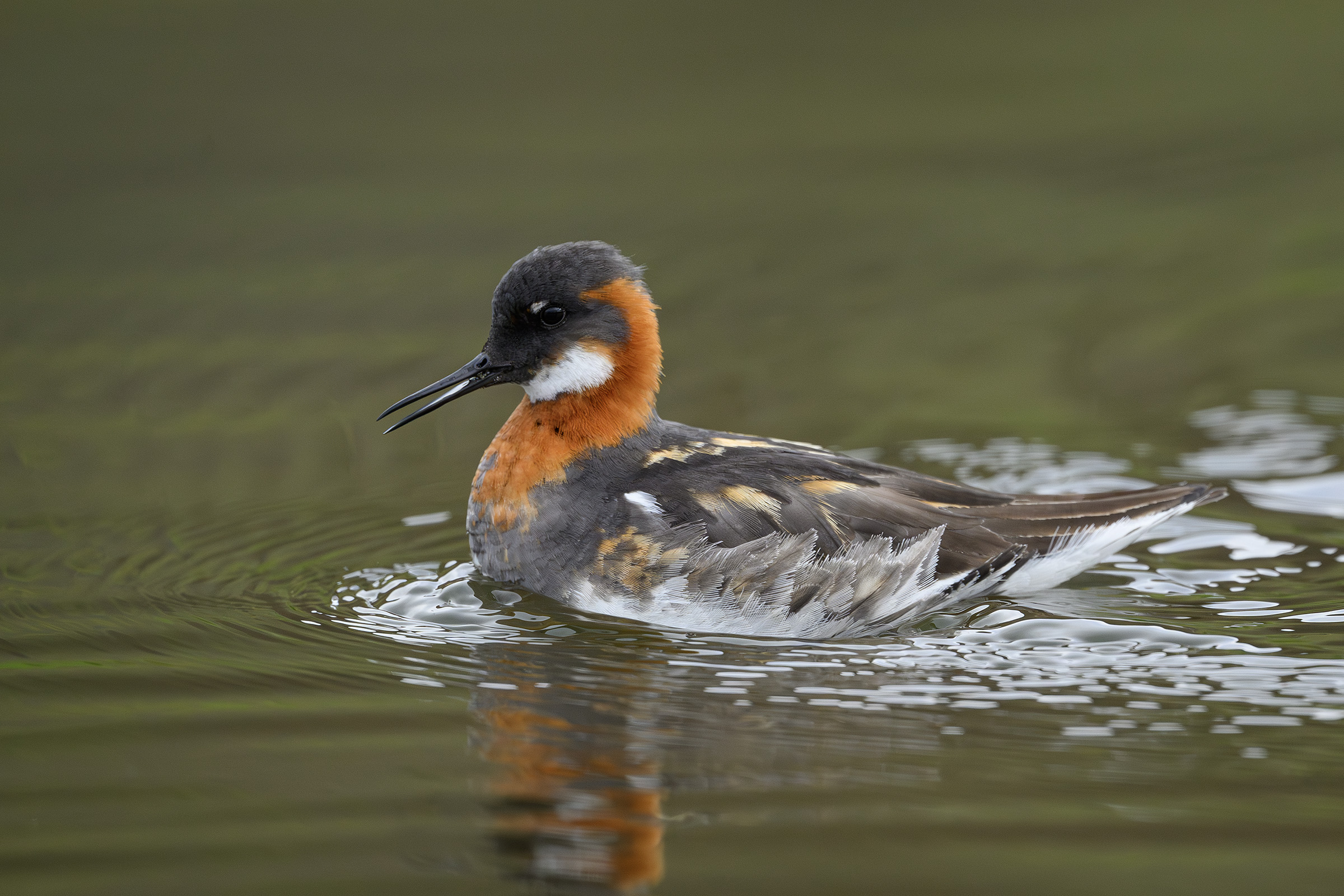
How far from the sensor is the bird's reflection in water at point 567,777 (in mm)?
4012

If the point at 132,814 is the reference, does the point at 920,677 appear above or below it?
above

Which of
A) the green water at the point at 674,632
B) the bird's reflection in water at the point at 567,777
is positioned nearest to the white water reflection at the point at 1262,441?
the green water at the point at 674,632

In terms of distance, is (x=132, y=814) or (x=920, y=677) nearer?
(x=132, y=814)

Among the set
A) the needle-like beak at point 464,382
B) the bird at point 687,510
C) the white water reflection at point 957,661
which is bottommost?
the white water reflection at point 957,661

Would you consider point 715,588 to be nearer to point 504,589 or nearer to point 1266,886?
point 504,589

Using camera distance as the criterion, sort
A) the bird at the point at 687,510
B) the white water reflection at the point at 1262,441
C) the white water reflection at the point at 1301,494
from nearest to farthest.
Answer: the bird at the point at 687,510 → the white water reflection at the point at 1301,494 → the white water reflection at the point at 1262,441

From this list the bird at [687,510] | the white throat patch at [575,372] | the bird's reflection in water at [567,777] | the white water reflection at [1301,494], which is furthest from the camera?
the white water reflection at [1301,494]

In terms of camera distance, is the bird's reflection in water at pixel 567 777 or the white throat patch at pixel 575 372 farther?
the white throat patch at pixel 575 372

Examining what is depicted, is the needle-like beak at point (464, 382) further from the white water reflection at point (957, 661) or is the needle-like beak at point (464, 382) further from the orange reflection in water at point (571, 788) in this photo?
the orange reflection in water at point (571, 788)

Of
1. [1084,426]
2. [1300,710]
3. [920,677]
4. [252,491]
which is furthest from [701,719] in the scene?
[1084,426]

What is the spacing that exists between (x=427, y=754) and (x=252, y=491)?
3.55 m

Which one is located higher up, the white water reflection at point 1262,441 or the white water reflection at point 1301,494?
the white water reflection at point 1262,441

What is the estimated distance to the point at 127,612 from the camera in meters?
6.30

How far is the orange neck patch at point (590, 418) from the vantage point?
670 centimetres
